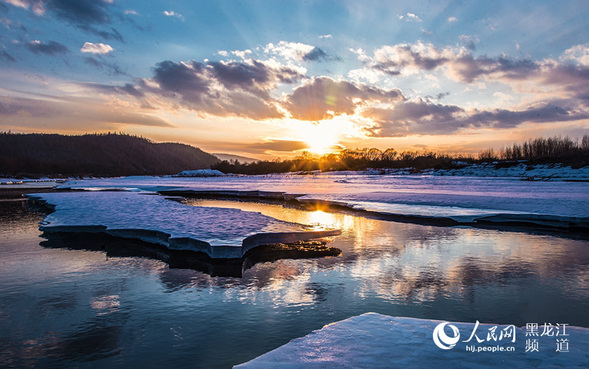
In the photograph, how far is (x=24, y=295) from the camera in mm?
5879

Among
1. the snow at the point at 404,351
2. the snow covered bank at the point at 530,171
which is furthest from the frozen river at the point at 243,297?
the snow covered bank at the point at 530,171

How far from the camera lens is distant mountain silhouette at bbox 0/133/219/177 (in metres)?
127

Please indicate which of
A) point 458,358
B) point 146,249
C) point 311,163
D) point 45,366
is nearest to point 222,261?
point 146,249

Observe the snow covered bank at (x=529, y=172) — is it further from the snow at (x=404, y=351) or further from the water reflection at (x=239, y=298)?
the snow at (x=404, y=351)

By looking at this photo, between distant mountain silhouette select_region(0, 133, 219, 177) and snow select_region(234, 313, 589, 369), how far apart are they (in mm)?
142924

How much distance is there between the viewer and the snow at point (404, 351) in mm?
3217

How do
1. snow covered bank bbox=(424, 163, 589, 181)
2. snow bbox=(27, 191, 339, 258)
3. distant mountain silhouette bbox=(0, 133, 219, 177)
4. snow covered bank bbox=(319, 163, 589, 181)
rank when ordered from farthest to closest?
distant mountain silhouette bbox=(0, 133, 219, 177) → snow covered bank bbox=(424, 163, 589, 181) → snow covered bank bbox=(319, 163, 589, 181) → snow bbox=(27, 191, 339, 258)

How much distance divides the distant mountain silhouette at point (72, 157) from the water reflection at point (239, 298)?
137932mm

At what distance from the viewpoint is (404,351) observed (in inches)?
137

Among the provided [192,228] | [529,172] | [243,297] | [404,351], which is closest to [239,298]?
[243,297]

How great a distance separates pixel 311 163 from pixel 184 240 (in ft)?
416

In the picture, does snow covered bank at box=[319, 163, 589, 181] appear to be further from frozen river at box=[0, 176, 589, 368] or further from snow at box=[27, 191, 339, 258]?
snow at box=[27, 191, 339, 258]

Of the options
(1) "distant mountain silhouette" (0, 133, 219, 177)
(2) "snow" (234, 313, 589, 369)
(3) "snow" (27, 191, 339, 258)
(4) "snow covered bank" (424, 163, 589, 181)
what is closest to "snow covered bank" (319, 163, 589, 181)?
(4) "snow covered bank" (424, 163, 589, 181)

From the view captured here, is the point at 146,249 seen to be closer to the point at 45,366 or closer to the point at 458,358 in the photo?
the point at 45,366
